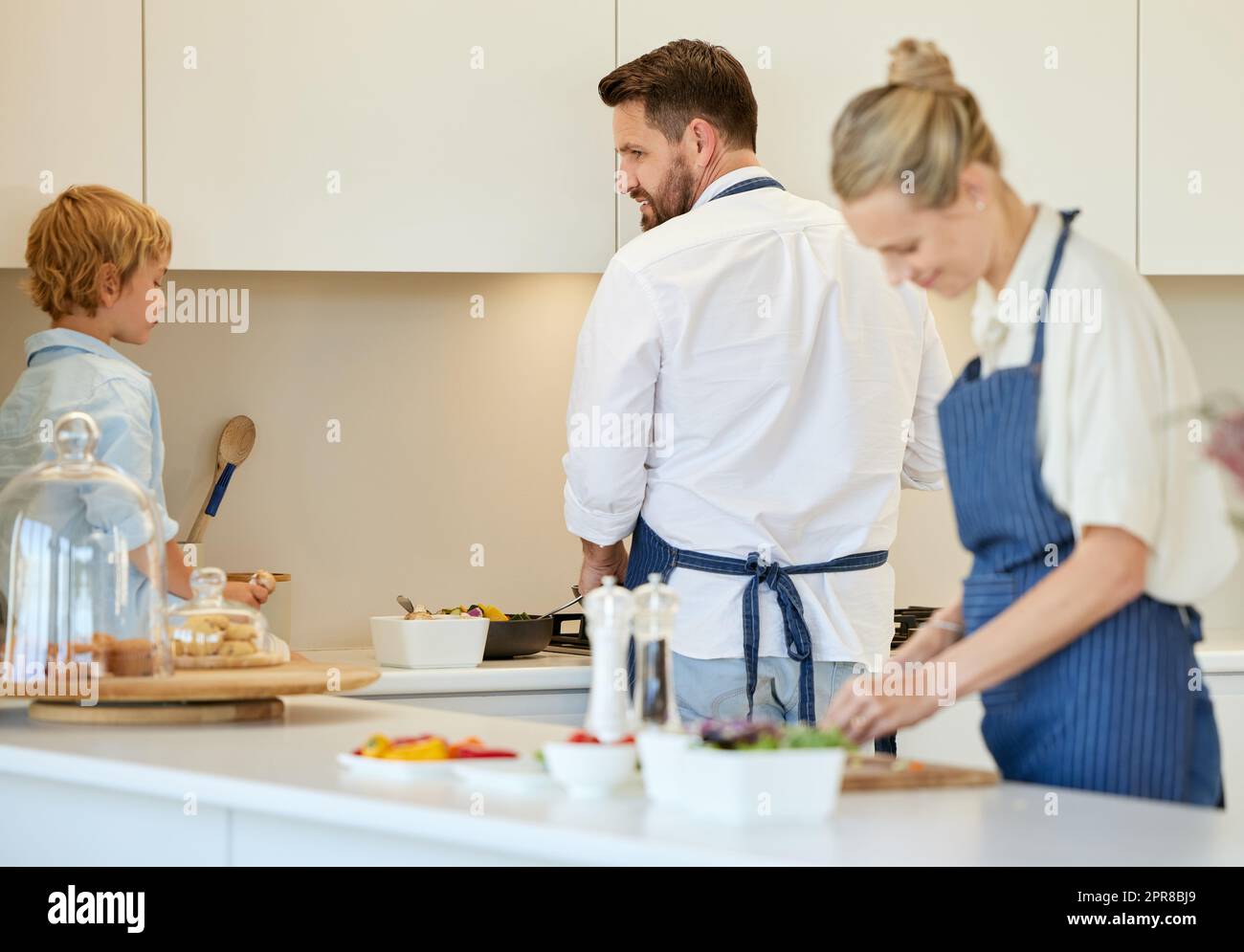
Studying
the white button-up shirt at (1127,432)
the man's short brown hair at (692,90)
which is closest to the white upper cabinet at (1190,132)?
the man's short brown hair at (692,90)

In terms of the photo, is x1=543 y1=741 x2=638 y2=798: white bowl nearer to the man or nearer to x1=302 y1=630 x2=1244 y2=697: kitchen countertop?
the man

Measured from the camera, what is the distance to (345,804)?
1.15m

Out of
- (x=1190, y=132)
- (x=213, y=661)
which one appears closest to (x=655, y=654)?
(x=213, y=661)

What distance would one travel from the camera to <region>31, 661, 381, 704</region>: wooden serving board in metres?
1.53

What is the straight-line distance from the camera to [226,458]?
2.74m

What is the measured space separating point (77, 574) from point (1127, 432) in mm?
1017

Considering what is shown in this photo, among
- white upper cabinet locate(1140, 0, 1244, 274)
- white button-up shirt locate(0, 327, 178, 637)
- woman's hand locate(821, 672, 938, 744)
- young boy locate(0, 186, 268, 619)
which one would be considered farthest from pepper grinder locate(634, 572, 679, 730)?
white upper cabinet locate(1140, 0, 1244, 274)

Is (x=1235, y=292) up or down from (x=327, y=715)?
up

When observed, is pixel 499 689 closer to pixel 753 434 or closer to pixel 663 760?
pixel 753 434

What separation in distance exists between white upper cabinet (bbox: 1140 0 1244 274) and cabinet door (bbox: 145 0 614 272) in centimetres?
95

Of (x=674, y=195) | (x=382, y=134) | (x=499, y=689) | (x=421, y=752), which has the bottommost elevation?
(x=499, y=689)
